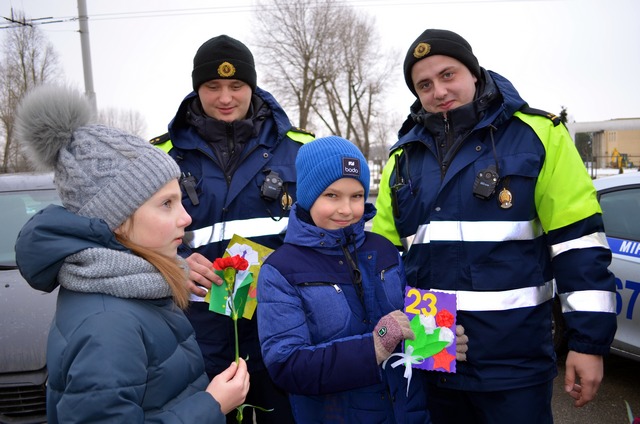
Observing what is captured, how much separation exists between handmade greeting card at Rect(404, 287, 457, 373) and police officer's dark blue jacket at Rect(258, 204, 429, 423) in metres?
0.07

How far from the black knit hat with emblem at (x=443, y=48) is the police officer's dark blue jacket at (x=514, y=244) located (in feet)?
0.63

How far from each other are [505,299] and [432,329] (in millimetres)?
400

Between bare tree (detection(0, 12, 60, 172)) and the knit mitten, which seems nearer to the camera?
the knit mitten

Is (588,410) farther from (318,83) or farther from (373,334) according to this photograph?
(318,83)

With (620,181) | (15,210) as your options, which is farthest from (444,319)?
(15,210)

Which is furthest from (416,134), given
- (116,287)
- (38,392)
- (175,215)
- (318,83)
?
(318,83)

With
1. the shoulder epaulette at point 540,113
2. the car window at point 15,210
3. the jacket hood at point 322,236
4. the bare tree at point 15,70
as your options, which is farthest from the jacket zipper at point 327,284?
the bare tree at point 15,70

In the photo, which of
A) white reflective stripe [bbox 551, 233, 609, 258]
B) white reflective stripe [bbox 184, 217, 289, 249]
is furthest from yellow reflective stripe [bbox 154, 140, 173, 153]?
white reflective stripe [bbox 551, 233, 609, 258]

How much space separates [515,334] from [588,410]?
2371mm

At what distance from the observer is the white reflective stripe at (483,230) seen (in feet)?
6.81

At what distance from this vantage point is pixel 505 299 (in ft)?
6.79

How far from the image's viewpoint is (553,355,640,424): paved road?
→ 3.69 meters

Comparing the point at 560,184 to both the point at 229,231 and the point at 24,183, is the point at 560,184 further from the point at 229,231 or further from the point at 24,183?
the point at 24,183

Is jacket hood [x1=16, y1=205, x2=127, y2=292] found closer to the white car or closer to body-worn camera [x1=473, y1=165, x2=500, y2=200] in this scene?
body-worn camera [x1=473, y1=165, x2=500, y2=200]
